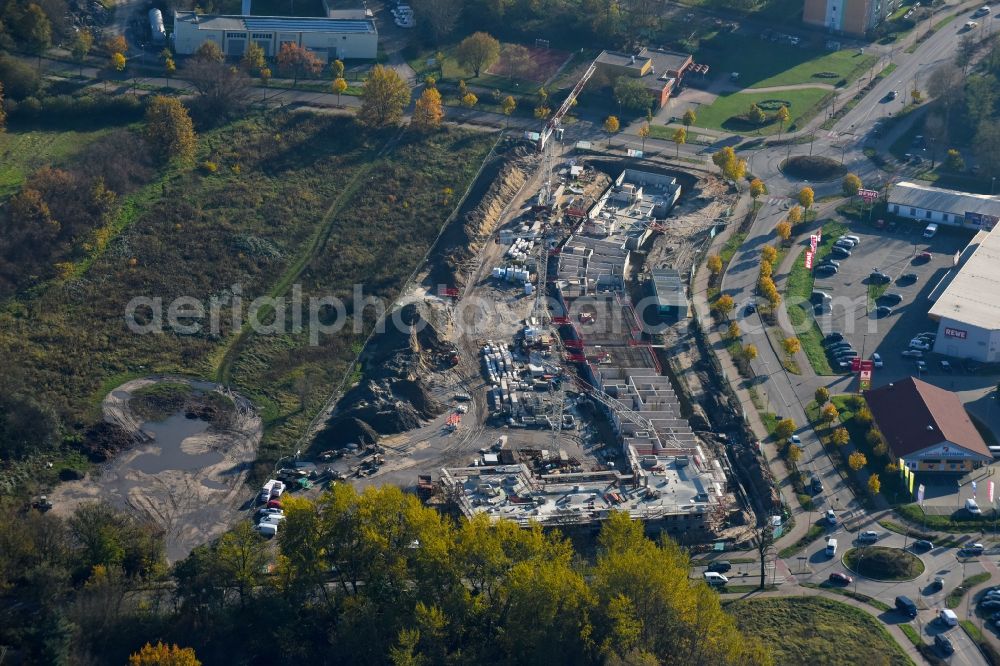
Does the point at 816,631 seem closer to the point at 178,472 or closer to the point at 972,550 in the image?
the point at 972,550

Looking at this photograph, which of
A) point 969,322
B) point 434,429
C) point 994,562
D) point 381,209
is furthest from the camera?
point 381,209

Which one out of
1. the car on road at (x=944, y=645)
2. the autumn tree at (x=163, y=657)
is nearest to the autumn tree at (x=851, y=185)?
the car on road at (x=944, y=645)

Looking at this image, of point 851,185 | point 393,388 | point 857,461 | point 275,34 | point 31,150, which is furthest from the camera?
point 275,34

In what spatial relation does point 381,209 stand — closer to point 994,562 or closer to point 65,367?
point 65,367

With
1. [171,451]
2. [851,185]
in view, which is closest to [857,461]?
[851,185]

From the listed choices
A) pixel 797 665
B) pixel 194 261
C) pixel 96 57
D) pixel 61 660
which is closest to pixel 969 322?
pixel 797 665

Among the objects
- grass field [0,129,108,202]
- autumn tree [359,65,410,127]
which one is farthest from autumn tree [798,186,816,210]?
grass field [0,129,108,202]
